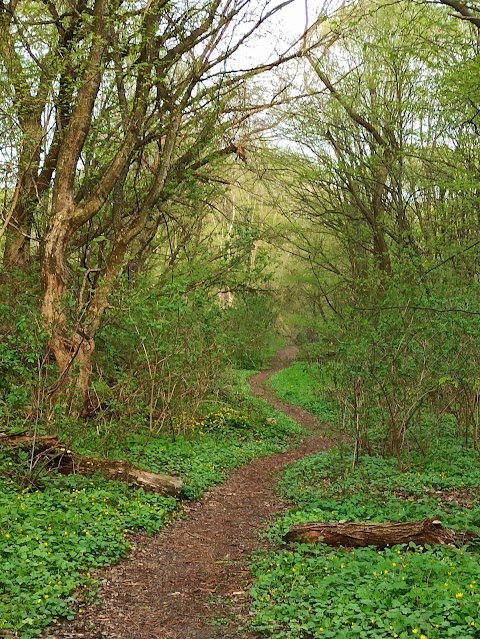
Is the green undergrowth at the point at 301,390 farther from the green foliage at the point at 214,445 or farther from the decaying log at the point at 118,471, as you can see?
the decaying log at the point at 118,471

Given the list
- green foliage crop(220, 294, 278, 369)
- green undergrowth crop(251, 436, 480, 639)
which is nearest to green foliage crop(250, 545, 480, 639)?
green undergrowth crop(251, 436, 480, 639)

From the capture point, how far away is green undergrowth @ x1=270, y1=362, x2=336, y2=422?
1906 centimetres

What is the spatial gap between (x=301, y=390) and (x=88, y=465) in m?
15.6

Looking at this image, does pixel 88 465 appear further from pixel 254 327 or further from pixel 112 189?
pixel 254 327

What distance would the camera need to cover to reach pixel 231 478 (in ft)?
34.3

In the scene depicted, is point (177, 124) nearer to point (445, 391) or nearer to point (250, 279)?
point (250, 279)

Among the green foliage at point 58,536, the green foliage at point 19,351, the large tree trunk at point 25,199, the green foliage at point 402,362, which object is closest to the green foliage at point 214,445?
the green foliage at point 58,536

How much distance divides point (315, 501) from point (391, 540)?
2.21 meters

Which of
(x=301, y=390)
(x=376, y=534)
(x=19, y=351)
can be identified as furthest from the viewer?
(x=301, y=390)

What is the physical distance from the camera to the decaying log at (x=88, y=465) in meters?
7.85

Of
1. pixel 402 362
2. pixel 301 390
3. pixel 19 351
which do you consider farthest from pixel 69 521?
pixel 301 390

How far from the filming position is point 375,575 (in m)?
4.95

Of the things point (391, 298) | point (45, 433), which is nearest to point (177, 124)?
point (391, 298)

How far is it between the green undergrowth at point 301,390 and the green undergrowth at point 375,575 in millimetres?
7885
